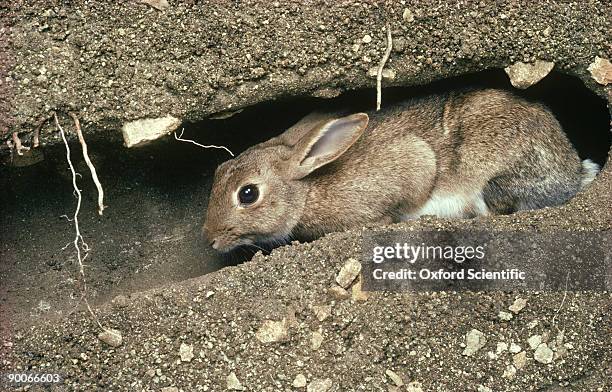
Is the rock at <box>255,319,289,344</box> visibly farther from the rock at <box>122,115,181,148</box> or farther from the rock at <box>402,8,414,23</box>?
the rock at <box>402,8,414,23</box>

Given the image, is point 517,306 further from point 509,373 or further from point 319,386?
point 319,386

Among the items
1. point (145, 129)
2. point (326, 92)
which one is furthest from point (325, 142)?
point (145, 129)

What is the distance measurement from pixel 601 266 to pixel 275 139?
1.74m

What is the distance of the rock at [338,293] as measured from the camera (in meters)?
3.59

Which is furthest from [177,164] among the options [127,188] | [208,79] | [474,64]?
[474,64]

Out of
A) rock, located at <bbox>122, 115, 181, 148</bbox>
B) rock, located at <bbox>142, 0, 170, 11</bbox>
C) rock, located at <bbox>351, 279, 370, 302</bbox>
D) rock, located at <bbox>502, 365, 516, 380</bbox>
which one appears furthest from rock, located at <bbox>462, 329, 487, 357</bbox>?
rock, located at <bbox>142, 0, 170, 11</bbox>

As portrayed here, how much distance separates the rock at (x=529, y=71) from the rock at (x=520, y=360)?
1.26m

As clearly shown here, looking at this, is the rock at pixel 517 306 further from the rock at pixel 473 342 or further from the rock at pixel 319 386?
the rock at pixel 319 386

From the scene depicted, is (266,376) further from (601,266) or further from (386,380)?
(601,266)

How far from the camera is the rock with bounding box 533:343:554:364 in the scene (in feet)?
11.9

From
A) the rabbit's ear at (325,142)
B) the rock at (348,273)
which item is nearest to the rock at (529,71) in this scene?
the rabbit's ear at (325,142)

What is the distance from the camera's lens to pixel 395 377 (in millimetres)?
3562

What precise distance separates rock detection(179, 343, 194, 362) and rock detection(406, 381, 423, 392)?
0.95 meters

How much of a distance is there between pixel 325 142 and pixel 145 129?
3.00ft
